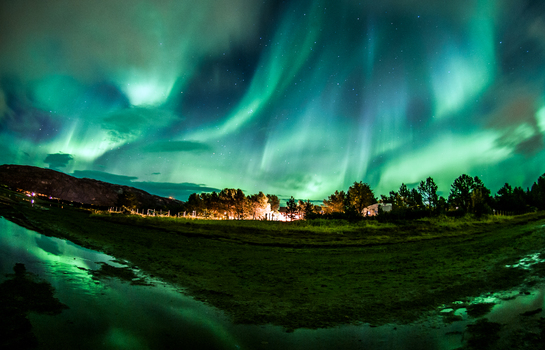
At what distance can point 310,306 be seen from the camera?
5016 mm

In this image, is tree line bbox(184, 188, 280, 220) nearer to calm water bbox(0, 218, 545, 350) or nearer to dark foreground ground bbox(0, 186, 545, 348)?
dark foreground ground bbox(0, 186, 545, 348)

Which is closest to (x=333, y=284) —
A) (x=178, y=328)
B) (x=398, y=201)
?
(x=178, y=328)

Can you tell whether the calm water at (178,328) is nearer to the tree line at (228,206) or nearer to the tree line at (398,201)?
the tree line at (398,201)

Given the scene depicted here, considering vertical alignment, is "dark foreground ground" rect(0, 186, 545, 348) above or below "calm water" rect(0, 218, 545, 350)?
below

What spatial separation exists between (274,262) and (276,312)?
5888mm

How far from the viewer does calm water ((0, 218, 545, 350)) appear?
3.06 m

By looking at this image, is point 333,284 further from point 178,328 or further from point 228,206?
point 228,206

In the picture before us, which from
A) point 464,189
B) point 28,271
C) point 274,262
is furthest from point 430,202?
point 28,271

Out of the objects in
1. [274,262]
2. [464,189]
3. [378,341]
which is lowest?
[274,262]

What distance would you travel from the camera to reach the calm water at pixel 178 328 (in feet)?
10.0

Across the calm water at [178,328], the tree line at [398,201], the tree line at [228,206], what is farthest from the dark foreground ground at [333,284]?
the tree line at [228,206]

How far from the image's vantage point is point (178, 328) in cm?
359

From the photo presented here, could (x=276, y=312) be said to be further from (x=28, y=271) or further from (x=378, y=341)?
(x=28, y=271)

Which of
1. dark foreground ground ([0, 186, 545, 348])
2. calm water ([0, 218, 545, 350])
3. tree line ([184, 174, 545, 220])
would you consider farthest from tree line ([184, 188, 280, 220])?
calm water ([0, 218, 545, 350])
